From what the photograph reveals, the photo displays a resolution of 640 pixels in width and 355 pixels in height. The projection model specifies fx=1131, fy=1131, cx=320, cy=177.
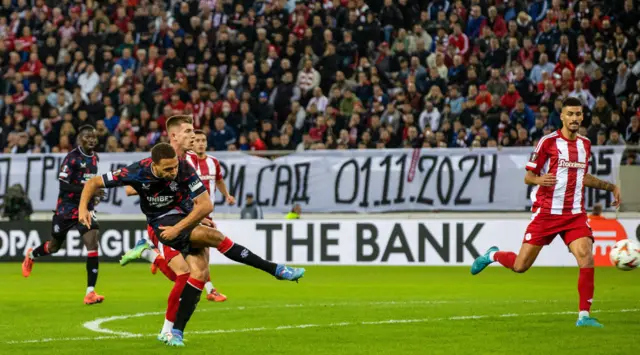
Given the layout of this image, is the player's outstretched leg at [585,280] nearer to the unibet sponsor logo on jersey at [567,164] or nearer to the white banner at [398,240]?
the unibet sponsor logo on jersey at [567,164]

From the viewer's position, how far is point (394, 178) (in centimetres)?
2106

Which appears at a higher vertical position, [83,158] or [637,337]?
[83,158]

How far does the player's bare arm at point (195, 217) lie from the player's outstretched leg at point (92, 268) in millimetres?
4818

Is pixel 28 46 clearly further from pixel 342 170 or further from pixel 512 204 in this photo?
pixel 512 204

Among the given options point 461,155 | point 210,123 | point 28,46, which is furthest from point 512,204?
point 28,46

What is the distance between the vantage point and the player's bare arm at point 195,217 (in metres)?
9.23

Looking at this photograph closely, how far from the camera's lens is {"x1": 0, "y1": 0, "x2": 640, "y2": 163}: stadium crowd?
2223 centimetres

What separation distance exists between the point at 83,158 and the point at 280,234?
24.4ft

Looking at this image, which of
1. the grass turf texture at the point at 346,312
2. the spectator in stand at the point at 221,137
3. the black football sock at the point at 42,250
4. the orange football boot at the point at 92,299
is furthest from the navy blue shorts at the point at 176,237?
the spectator in stand at the point at 221,137

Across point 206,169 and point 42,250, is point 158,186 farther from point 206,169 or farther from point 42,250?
point 42,250

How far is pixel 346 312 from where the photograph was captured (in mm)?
12461

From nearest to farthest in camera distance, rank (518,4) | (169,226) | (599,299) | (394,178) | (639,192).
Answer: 1. (169,226)
2. (599,299)
3. (639,192)
4. (394,178)
5. (518,4)

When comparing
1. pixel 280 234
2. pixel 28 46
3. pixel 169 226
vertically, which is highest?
pixel 28 46

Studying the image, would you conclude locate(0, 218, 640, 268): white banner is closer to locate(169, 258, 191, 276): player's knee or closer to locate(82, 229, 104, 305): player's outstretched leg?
locate(82, 229, 104, 305): player's outstretched leg
